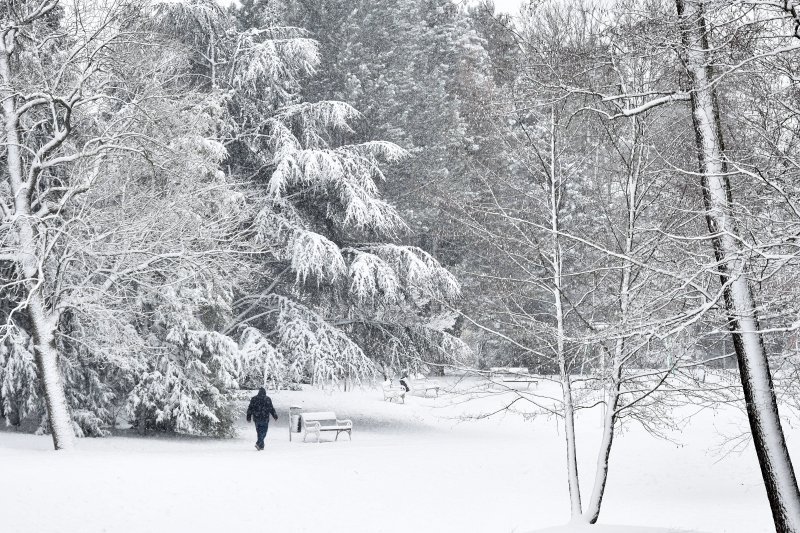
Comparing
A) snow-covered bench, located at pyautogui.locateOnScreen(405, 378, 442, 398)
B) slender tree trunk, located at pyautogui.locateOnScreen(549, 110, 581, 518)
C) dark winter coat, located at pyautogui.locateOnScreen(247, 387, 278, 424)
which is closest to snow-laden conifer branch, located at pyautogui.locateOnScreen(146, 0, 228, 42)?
dark winter coat, located at pyautogui.locateOnScreen(247, 387, 278, 424)

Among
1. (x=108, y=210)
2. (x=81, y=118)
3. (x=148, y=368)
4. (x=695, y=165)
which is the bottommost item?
(x=148, y=368)

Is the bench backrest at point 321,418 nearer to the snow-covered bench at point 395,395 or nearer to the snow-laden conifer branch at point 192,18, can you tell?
the snow-covered bench at point 395,395

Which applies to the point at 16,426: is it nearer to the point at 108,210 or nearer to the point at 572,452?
the point at 108,210

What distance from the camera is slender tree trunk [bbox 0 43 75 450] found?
1271cm

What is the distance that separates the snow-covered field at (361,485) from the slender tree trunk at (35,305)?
2.03 ft

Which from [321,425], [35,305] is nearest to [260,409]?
[321,425]

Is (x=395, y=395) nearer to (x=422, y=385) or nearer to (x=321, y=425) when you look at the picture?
(x=422, y=385)

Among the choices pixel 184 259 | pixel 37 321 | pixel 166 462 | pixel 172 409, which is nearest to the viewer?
pixel 166 462

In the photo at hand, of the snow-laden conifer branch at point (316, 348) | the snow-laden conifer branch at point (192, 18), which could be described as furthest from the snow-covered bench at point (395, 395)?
the snow-laden conifer branch at point (192, 18)

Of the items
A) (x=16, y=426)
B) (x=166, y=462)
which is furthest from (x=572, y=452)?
(x=16, y=426)

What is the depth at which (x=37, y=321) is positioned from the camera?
42.4 feet

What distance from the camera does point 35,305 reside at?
12977 millimetres

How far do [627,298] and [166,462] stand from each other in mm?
7671

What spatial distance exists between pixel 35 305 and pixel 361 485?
6.64 m
